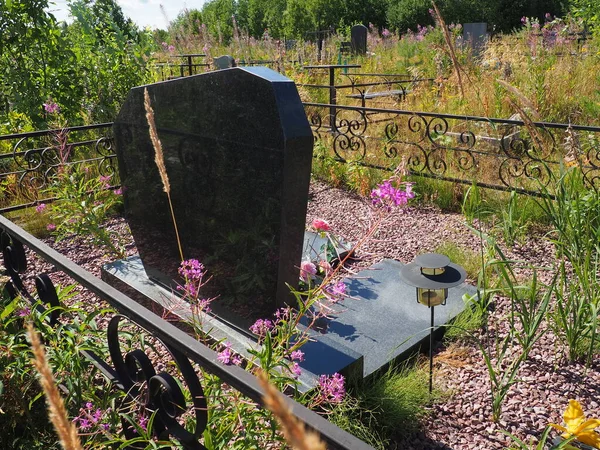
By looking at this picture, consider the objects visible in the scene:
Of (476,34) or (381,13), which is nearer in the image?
(476,34)

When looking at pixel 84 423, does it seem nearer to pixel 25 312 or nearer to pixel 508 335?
pixel 25 312

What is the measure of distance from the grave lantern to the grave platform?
0.84 ft

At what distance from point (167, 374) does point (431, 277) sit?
151cm

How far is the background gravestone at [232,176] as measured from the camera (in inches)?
98.4

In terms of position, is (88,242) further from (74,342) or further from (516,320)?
(516,320)

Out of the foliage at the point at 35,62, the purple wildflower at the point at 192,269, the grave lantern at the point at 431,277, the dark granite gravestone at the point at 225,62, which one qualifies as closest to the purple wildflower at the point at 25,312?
the purple wildflower at the point at 192,269

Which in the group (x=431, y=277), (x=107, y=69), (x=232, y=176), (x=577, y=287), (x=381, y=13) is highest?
(x=381, y=13)

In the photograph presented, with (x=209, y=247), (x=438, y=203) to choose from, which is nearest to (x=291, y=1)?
(x=438, y=203)

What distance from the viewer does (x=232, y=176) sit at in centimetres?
281

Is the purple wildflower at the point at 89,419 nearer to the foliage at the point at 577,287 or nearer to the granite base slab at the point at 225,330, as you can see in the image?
the granite base slab at the point at 225,330

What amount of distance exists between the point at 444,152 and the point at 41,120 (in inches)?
200

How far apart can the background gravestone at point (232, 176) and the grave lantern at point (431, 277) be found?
1.98ft

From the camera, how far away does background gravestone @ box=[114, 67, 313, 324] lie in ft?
8.20

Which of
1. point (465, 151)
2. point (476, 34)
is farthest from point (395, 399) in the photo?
point (476, 34)
